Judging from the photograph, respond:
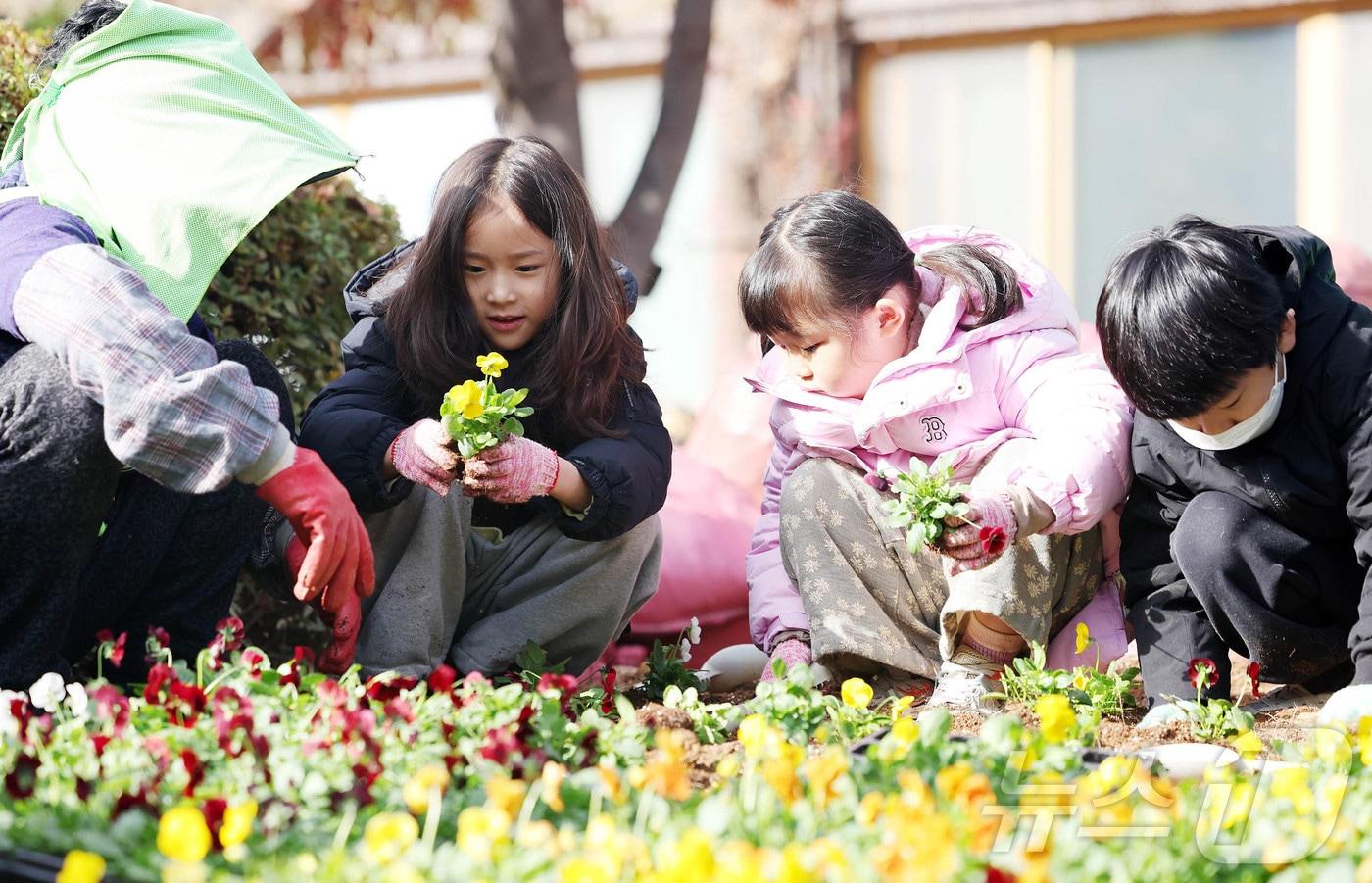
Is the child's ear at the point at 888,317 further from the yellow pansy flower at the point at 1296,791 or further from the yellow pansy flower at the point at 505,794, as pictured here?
the yellow pansy flower at the point at 505,794

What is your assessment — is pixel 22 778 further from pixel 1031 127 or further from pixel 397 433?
pixel 1031 127

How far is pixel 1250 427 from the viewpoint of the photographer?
8.45 feet

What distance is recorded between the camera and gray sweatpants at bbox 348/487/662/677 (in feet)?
9.07

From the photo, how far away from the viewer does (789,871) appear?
130 cm

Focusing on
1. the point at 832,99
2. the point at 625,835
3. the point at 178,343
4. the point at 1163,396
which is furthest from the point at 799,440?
the point at 832,99

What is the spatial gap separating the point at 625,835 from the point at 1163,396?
1458 millimetres

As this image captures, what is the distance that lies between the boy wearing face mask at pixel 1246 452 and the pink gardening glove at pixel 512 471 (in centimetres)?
99

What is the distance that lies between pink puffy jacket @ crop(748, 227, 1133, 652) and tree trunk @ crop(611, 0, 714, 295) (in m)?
2.69

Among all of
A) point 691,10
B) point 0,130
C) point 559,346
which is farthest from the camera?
point 691,10

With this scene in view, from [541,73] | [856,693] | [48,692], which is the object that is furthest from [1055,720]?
[541,73]

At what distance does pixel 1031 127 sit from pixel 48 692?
626 cm

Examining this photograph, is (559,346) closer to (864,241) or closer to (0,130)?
(864,241)

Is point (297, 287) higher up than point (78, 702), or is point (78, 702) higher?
point (297, 287)

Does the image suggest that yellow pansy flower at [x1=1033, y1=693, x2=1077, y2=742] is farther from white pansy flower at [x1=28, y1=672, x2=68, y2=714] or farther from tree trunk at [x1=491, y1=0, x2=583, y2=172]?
tree trunk at [x1=491, y1=0, x2=583, y2=172]
